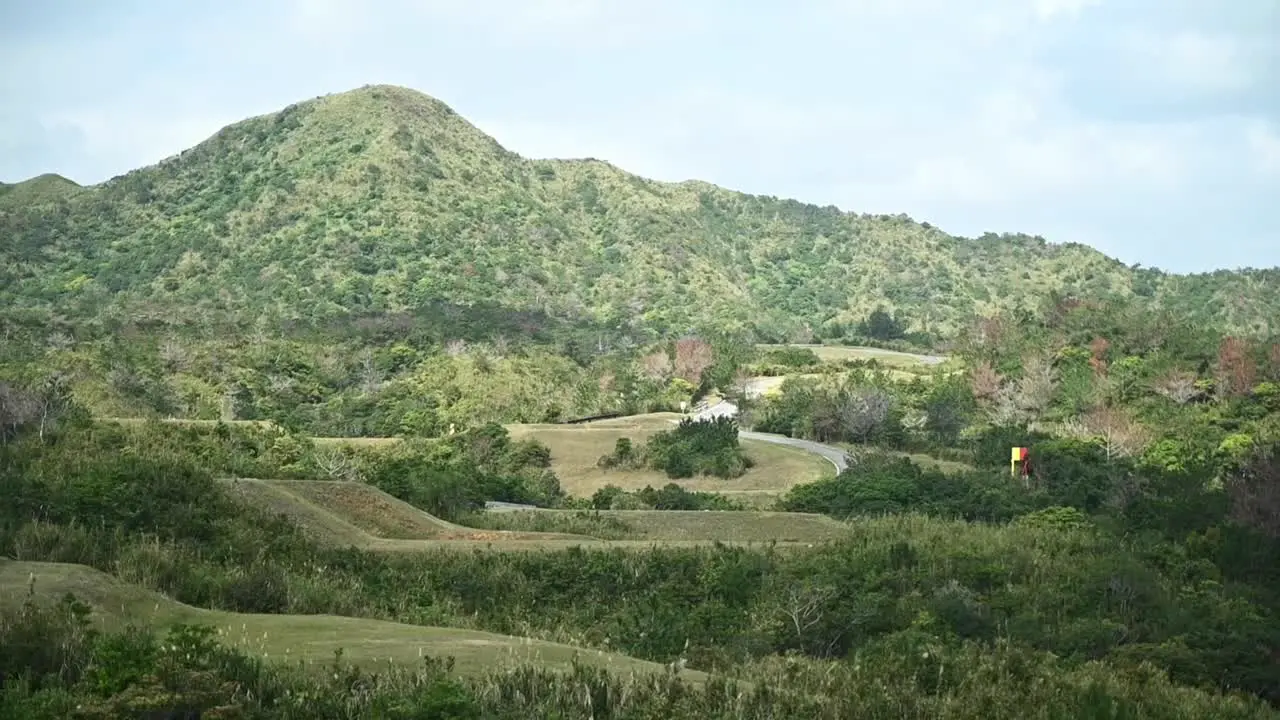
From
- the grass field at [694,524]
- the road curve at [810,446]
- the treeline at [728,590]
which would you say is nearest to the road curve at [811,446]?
the road curve at [810,446]

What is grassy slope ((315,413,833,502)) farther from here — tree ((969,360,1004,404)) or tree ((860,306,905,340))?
tree ((860,306,905,340))

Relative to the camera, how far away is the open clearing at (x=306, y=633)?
13.9 meters

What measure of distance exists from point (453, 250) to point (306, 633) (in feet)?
355

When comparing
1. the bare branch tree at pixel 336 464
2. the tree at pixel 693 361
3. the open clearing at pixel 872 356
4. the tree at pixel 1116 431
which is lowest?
the bare branch tree at pixel 336 464

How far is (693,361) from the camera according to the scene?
78438mm

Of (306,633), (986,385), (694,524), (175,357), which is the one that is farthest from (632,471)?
(306,633)

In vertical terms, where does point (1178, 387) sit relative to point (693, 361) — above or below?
below

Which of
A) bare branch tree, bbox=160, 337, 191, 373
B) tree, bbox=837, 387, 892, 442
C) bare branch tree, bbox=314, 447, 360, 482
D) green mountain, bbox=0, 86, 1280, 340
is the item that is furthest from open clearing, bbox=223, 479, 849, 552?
green mountain, bbox=0, 86, 1280, 340

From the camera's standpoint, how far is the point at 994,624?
76.9 feet

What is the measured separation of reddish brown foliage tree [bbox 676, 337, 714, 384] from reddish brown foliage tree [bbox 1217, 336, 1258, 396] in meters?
27.4

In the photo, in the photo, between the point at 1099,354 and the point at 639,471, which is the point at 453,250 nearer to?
the point at 1099,354

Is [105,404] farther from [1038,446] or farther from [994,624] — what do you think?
[994,624]

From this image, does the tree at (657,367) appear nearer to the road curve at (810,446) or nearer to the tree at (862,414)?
the road curve at (810,446)

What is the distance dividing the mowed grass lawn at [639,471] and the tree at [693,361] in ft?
49.8
